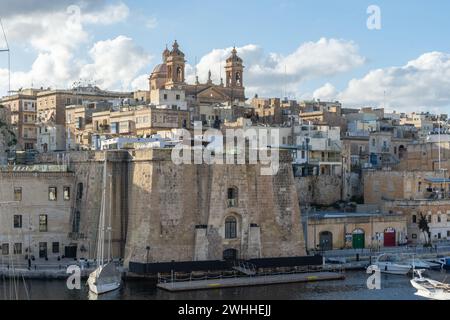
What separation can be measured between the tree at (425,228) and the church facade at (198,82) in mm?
28827

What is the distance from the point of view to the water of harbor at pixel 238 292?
1387 inches

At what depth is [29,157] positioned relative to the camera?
172 feet

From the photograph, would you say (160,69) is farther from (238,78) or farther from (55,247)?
(55,247)

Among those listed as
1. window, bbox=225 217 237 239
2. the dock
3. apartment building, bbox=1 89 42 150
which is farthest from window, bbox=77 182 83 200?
apartment building, bbox=1 89 42 150

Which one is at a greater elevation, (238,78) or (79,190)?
(238,78)

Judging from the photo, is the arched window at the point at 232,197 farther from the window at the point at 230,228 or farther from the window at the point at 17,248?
the window at the point at 17,248

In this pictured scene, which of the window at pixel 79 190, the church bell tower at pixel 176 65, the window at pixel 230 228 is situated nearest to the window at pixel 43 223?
the window at pixel 79 190

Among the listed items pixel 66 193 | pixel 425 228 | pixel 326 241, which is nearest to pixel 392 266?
pixel 326 241

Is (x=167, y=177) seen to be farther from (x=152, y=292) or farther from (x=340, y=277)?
(x=340, y=277)

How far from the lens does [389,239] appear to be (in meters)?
50.5

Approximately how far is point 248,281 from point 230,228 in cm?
366

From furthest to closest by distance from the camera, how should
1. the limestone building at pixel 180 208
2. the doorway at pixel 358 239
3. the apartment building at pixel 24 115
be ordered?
the apartment building at pixel 24 115
the doorway at pixel 358 239
the limestone building at pixel 180 208

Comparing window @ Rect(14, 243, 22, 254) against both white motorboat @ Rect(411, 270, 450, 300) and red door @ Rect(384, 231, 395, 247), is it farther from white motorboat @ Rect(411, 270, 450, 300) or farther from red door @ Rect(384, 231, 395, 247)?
red door @ Rect(384, 231, 395, 247)

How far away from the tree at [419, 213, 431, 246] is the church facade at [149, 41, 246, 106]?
1135 inches
